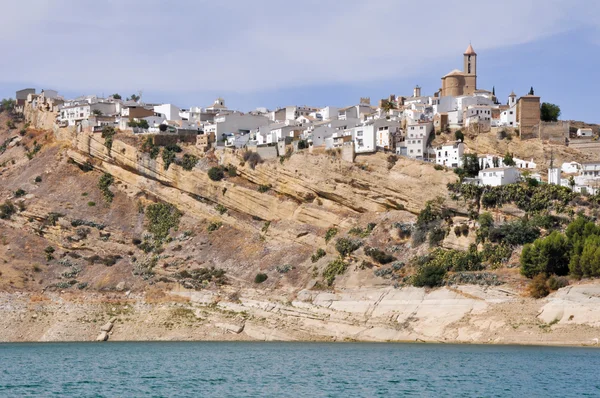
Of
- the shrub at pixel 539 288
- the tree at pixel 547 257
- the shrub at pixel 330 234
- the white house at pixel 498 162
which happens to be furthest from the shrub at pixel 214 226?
the shrub at pixel 539 288

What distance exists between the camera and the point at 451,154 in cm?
7956

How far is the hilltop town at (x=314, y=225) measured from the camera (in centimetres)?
6631

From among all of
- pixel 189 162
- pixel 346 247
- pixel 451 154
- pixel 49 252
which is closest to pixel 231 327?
pixel 346 247

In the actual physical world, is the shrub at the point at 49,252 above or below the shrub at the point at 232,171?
below

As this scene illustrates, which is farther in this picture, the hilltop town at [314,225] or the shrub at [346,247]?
the shrub at [346,247]

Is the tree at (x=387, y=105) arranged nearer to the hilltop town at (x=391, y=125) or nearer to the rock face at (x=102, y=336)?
the hilltop town at (x=391, y=125)

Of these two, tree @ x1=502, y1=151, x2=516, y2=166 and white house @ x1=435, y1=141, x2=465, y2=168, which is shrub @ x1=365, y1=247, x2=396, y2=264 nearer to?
white house @ x1=435, y1=141, x2=465, y2=168

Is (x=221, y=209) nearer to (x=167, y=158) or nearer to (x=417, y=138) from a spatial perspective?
(x=167, y=158)

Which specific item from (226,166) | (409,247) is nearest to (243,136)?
(226,166)

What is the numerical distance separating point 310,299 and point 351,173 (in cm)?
1313

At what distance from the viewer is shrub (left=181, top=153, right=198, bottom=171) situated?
9031cm

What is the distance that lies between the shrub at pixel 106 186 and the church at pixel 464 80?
111 feet

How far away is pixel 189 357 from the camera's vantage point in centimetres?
5716

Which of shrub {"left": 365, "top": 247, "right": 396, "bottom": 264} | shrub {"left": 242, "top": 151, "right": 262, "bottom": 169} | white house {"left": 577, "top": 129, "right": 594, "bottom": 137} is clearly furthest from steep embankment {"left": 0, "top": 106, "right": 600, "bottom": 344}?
white house {"left": 577, "top": 129, "right": 594, "bottom": 137}
